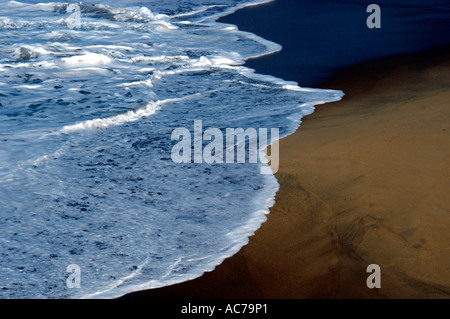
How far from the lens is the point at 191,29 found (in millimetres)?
13633

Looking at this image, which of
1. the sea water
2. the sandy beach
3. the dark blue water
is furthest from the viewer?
the dark blue water

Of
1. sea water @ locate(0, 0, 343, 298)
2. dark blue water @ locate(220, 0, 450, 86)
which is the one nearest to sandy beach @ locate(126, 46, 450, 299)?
sea water @ locate(0, 0, 343, 298)

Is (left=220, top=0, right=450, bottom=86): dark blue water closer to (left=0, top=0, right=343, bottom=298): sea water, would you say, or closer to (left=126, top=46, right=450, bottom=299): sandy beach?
(left=0, top=0, right=343, bottom=298): sea water

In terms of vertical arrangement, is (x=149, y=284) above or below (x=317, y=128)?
below

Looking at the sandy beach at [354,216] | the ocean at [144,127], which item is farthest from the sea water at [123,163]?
the sandy beach at [354,216]

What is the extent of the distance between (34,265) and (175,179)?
172cm

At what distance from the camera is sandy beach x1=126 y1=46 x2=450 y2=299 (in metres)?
3.40

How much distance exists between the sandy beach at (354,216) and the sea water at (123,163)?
8.6 inches

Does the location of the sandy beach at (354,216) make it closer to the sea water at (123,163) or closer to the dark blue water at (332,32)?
the sea water at (123,163)

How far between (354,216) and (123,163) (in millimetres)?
2618

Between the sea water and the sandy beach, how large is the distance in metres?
0.22
